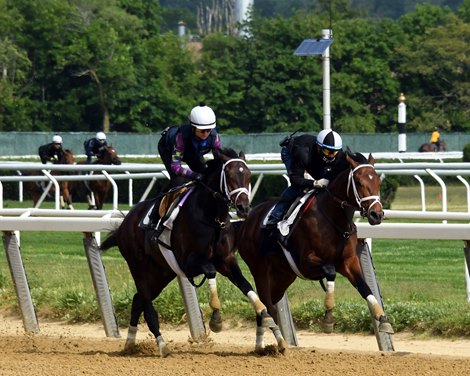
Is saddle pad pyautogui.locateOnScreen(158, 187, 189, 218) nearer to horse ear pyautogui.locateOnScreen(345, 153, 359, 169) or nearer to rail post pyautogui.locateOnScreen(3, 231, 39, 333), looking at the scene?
horse ear pyautogui.locateOnScreen(345, 153, 359, 169)

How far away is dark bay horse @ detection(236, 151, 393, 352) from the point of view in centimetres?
834

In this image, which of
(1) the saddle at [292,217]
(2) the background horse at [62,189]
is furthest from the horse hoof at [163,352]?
(2) the background horse at [62,189]

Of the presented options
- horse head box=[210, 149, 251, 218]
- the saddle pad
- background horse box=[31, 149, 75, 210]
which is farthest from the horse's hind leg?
background horse box=[31, 149, 75, 210]

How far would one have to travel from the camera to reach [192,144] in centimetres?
898

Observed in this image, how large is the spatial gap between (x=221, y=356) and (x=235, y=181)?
1117mm

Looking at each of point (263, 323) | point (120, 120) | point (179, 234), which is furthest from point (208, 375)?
point (120, 120)

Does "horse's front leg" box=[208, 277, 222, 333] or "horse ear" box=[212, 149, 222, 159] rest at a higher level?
"horse ear" box=[212, 149, 222, 159]

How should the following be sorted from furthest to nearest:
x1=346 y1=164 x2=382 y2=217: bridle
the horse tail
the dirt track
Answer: the horse tail, x1=346 y1=164 x2=382 y2=217: bridle, the dirt track

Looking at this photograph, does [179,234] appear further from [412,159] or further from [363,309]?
[412,159]

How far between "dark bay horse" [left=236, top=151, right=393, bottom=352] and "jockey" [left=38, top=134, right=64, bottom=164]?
549 inches

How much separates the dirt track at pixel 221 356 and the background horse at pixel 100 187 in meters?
9.21

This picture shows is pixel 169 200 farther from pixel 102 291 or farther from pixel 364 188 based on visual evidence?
pixel 364 188

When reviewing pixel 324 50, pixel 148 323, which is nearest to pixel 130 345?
pixel 148 323

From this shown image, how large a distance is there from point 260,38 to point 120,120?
7059mm
